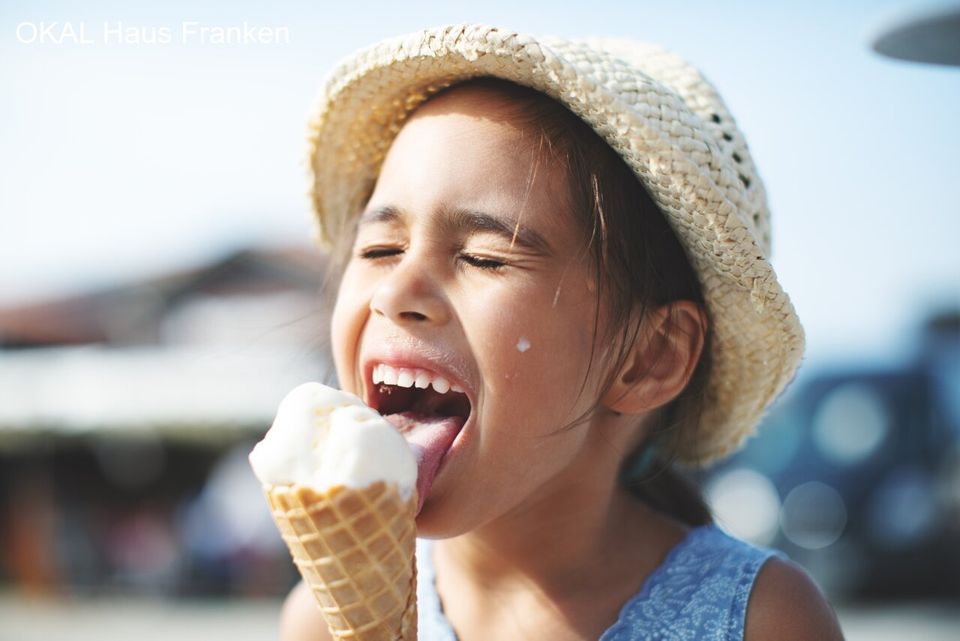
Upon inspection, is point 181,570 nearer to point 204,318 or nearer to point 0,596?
point 0,596

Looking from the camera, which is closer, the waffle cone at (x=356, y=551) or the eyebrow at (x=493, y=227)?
the waffle cone at (x=356, y=551)

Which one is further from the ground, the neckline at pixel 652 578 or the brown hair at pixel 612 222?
the brown hair at pixel 612 222

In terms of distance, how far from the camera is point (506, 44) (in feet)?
6.37

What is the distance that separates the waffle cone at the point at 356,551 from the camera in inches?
63.7

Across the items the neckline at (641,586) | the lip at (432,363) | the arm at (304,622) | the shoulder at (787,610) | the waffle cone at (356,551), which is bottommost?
the arm at (304,622)

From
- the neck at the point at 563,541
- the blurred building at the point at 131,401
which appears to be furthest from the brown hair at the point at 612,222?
the blurred building at the point at 131,401

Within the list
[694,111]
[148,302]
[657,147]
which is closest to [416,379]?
[657,147]

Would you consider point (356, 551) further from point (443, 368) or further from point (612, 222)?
point (612, 222)

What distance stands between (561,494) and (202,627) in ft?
27.8

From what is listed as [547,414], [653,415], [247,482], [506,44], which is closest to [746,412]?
[653,415]

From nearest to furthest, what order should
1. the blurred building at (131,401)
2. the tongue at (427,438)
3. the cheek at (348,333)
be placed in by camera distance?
the tongue at (427,438)
the cheek at (348,333)
the blurred building at (131,401)

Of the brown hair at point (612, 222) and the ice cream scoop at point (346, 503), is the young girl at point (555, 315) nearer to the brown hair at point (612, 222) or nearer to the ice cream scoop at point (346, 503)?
the brown hair at point (612, 222)

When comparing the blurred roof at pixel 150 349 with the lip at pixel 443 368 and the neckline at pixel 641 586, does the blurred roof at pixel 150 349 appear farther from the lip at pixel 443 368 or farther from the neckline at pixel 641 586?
the lip at pixel 443 368

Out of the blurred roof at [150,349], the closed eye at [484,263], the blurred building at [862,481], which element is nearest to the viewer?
the closed eye at [484,263]
